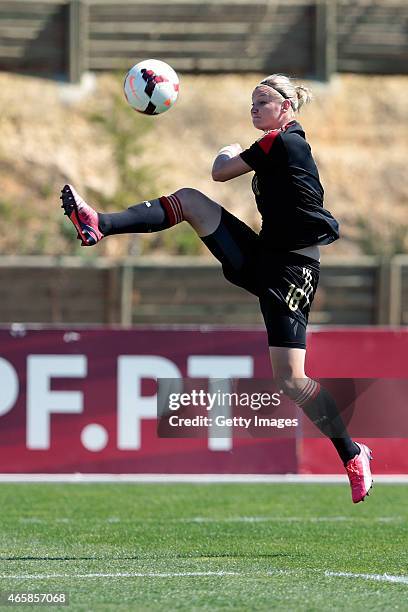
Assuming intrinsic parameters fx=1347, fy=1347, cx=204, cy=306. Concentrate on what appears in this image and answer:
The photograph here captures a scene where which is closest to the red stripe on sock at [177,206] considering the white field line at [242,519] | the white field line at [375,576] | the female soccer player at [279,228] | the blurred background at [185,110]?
the female soccer player at [279,228]

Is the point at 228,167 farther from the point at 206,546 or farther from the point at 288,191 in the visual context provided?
the point at 206,546

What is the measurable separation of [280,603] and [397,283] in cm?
1660

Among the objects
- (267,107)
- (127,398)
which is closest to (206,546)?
(267,107)

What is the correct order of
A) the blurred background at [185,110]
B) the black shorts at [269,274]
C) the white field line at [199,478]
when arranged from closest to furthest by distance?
1. the black shorts at [269,274]
2. the white field line at [199,478]
3. the blurred background at [185,110]

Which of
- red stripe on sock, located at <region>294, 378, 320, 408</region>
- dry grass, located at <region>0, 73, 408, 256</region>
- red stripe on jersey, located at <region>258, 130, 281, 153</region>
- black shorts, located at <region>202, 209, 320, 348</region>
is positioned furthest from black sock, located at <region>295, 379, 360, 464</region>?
dry grass, located at <region>0, 73, 408, 256</region>

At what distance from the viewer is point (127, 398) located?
1295 centimetres

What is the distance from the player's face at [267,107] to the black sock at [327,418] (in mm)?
1417

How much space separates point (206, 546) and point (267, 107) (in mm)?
2740

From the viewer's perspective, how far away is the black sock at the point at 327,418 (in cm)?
735

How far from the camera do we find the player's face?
23.4 ft

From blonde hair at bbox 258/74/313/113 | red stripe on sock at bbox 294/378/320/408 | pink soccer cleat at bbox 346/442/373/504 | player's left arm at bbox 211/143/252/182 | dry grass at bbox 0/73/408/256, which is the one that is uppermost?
Answer: dry grass at bbox 0/73/408/256

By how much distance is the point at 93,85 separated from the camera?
2644 cm

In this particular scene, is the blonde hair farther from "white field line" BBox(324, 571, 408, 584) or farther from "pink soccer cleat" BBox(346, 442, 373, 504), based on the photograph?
"white field line" BBox(324, 571, 408, 584)

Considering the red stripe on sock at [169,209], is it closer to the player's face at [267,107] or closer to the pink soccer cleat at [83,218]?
the pink soccer cleat at [83,218]
